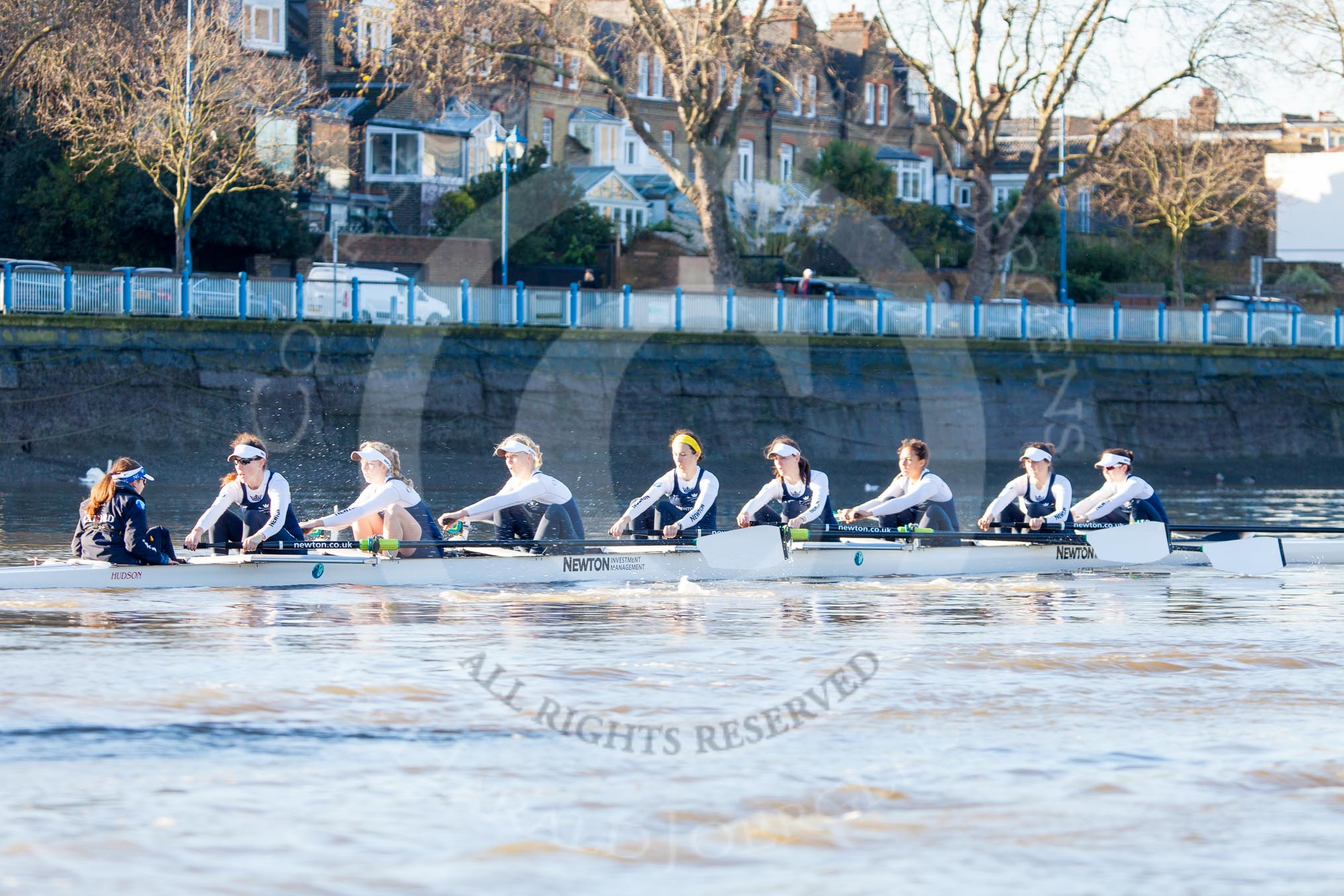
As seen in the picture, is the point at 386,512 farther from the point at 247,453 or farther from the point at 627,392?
the point at 627,392

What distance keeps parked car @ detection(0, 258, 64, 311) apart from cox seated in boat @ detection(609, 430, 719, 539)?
1527 cm

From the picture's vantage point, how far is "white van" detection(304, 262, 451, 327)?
28.8 metres

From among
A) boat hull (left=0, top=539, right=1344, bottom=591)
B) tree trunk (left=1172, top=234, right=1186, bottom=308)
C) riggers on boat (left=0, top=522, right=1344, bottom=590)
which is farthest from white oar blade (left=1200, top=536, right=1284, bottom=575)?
tree trunk (left=1172, top=234, right=1186, bottom=308)

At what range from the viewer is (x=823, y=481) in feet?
53.1

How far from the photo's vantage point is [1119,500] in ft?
55.7

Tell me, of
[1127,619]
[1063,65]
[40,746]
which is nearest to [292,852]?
[40,746]

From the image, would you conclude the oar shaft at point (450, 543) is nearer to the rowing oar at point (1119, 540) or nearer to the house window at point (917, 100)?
the rowing oar at point (1119, 540)

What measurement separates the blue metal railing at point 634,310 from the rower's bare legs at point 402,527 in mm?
14389

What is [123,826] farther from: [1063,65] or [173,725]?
[1063,65]

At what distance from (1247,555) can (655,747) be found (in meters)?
10.3

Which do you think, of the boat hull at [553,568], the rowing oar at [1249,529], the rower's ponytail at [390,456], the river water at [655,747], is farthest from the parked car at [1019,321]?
the rower's ponytail at [390,456]

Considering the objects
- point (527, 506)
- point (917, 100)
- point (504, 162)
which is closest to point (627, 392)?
point (504, 162)

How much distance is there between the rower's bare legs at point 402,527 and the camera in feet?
48.3

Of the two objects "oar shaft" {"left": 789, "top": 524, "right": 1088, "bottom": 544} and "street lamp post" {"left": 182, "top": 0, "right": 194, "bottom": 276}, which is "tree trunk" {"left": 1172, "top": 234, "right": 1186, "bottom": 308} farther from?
Result: "oar shaft" {"left": 789, "top": 524, "right": 1088, "bottom": 544}
